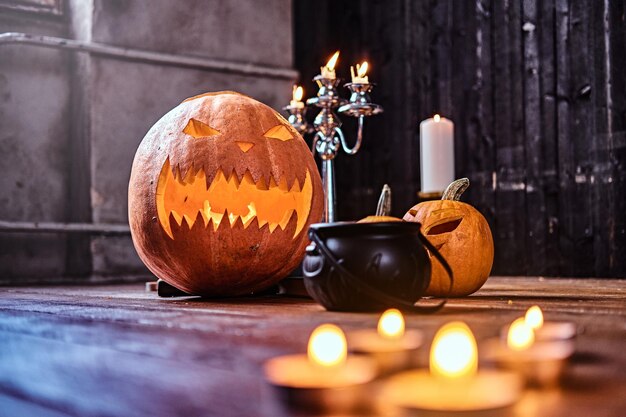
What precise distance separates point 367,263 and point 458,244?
0.40 meters

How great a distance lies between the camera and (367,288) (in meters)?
0.94

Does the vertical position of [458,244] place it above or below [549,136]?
below

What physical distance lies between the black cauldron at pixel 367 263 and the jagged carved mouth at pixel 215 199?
40 centimetres

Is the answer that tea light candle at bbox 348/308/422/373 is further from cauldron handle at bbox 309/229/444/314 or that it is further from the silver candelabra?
the silver candelabra

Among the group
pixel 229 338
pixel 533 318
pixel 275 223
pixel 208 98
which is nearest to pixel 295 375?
pixel 229 338

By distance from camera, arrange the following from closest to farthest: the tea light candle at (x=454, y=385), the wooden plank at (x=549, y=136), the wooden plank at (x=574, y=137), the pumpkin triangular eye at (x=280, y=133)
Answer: the tea light candle at (x=454, y=385) → the pumpkin triangular eye at (x=280, y=133) → the wooden plank at (x=574, y=137) → the wooden plank at (x=549, y=136)

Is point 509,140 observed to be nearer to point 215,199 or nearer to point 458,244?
point 458,244

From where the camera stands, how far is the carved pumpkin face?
4.37 feet

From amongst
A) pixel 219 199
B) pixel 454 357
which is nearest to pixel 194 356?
pixel 454 357

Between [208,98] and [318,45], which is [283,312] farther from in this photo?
[318,45]

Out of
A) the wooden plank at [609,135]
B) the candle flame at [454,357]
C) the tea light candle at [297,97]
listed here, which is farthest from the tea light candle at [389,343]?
the wooden plank at [609,135]

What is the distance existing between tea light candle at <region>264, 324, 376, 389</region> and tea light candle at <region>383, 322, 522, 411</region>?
3cm

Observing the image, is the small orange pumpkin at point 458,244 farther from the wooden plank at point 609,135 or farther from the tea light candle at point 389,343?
the wooden plank at point 609,135

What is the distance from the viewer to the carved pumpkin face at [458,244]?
4.37 ft
